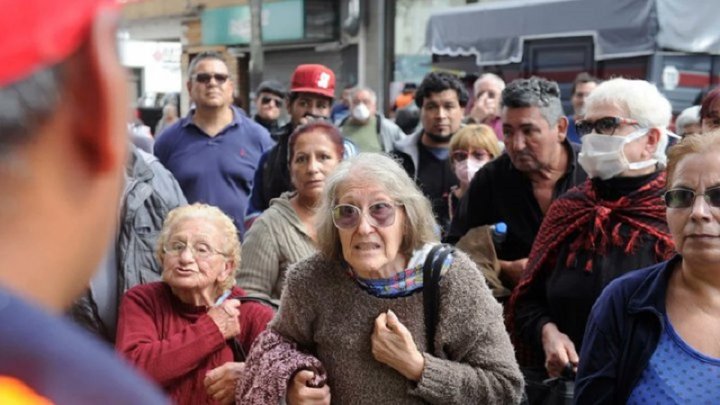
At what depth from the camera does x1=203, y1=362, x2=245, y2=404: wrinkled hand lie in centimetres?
338

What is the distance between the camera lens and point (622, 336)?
284 centimetres

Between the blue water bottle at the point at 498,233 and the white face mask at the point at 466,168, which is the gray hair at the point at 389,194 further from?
the white face mask at the point at 466,168

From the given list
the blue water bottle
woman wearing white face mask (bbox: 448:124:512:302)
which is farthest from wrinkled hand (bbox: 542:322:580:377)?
woman wearing white face mask (bbox: 448:124:512:302)

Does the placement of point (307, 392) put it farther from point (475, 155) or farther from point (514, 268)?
point (475, 155)

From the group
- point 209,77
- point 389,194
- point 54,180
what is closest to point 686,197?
point 389,194

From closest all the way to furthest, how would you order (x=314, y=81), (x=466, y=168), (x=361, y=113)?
(x=466, y=168)
(x=314, y=81)
(x=361, y=113)

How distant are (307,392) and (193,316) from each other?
80 centimetres

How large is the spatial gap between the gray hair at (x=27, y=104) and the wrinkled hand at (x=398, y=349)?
2.26 metres

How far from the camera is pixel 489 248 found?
4250 millimetres

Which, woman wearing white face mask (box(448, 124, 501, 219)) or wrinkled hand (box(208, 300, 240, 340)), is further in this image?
woman wearing white face mask (box(448, 124, 501, 219))

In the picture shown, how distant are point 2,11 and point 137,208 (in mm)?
3251

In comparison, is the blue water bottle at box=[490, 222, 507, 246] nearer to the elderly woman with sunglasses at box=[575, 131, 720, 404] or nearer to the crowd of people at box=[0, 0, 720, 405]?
the crowd of people at box=[0, 0, 720, 405]

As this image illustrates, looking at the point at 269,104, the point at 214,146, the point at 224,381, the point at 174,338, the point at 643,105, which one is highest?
the point at 643,105

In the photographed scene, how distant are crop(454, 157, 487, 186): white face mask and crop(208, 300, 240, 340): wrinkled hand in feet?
7.23
